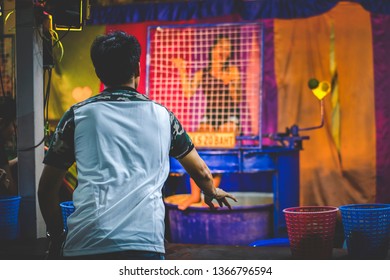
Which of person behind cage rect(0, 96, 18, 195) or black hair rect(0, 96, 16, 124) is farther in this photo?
black hair rect(0, 96, 16, 124)

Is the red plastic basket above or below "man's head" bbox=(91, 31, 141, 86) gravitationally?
below

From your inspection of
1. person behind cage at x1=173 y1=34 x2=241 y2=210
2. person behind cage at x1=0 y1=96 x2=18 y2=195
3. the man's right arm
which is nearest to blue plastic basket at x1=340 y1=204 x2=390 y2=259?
the man's right arm

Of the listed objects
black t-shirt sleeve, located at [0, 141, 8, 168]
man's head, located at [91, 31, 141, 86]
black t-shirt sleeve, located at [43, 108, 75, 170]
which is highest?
man's head, located at [91, 31, 141, 86]

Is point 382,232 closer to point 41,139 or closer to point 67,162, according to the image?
point 67,162

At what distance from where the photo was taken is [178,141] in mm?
2078

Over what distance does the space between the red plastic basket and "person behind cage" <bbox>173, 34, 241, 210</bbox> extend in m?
3.86

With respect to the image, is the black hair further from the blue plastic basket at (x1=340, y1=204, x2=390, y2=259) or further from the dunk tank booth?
the blue plastic basket at (x1=340, y1=204, x2=390, y2=259)

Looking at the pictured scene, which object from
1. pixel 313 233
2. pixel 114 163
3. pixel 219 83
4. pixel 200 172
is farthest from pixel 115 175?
pixel 219 83

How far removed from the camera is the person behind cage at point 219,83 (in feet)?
20.2

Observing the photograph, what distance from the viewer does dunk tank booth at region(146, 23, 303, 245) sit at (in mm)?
5008

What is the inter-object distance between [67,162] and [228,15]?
15.7 feet

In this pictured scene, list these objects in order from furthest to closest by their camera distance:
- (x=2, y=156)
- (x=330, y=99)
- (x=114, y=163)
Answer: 1. (x=330, y=99)
2. (x=2, y=156)
3. (x=114, y=163)

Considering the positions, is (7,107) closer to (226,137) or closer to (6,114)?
(6,114)

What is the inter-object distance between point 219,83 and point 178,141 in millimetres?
4255
